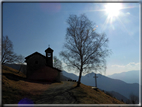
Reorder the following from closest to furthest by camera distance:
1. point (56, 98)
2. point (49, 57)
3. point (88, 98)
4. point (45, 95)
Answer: point (56, 98) < point (45, 95) < point (88, 98) < point (49, 57)

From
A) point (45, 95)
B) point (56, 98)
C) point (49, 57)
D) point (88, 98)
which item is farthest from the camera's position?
point (49, 57)

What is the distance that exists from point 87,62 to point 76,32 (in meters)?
5.45

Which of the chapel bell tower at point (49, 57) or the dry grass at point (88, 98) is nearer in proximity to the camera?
the dry grass at point (88, 98)

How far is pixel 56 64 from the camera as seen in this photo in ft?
161

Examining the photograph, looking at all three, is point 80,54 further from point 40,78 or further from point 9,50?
→ point 9,50

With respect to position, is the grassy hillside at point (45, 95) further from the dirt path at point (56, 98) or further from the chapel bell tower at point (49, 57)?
the chapel bell tower at point (49, 57)

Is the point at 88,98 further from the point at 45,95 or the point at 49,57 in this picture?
the point at 49,57

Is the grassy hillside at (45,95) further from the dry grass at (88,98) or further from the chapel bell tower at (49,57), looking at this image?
the chapel bell tower at (49,57)

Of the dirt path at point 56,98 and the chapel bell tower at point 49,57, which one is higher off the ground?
the chapel bell tower at point 49,57

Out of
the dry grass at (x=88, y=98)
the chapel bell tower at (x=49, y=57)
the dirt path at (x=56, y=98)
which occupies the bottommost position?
the dry grass at (x=88, y=98)

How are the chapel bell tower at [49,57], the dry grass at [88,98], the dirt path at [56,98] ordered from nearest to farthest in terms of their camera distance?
the dirt path at [56,98] → the dry grass at [88,98] → the chapel bell tower at [49,57]

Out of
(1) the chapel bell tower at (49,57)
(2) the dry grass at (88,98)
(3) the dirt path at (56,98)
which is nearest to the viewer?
(3) the dirt path at (56,98)

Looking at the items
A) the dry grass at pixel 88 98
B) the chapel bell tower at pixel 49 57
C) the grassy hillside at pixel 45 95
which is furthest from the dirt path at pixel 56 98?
the chapel bell tower at pixel 49 57

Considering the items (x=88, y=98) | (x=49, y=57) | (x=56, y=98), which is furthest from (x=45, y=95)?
(x=49, y=57)
